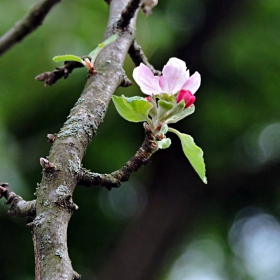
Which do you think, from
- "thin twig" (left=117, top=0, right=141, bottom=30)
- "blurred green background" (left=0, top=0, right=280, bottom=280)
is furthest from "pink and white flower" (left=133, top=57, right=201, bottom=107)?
"blurred green background" (left=0, top=0, right=280, bottom=280)

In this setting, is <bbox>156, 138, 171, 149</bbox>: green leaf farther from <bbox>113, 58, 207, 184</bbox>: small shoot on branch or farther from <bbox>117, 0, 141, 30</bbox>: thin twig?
<bbox>117, 0, 141, 30</bbox>: thin twig

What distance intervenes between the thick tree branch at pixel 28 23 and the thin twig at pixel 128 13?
0.17 m

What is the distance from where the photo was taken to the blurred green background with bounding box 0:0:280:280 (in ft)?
8.88

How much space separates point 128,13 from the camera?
695 mm

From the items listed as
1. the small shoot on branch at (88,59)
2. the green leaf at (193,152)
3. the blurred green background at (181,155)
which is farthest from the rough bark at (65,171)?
the blurred green background at (181,155)

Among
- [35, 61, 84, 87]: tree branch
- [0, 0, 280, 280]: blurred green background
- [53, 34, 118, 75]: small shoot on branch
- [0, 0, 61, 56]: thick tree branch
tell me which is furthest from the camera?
[0, 0, 280, 280]: blurred green background

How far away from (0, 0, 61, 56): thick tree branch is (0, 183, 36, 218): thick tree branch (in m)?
0.42

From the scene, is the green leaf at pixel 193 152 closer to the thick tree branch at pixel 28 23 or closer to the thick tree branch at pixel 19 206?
the thick tree branch at pixel 19 206

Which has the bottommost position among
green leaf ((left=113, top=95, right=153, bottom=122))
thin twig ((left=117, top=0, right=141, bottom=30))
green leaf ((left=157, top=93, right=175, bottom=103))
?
green leaf ((left=113, top=95, right=153, bottom=122))

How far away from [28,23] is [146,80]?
0.44m

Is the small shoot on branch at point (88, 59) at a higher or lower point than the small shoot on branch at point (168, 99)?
higher

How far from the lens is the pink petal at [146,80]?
0.53m

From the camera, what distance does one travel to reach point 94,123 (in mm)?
537

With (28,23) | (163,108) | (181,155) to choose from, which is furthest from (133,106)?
(181,155)
